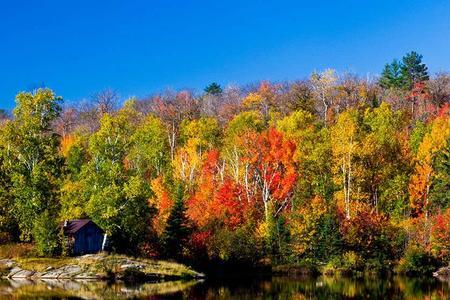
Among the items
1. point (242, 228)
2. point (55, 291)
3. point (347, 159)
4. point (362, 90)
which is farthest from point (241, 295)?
point (362, 90)

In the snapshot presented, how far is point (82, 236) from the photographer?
190ft

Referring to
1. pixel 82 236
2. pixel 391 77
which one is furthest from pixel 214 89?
pixel 82 236

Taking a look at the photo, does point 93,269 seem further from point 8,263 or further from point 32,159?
point 32,159

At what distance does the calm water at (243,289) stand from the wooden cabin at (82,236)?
27.2ft

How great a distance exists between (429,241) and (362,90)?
48.6m

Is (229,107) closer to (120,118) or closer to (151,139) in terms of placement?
(151,139)

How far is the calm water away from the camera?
128 feet

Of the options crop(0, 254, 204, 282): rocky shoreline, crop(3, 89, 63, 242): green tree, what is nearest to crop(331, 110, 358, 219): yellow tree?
crop(0, 254, 204, 282): rocky shoreline

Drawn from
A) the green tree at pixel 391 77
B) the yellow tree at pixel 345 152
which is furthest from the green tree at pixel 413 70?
the yellow tree at pixel 345 152

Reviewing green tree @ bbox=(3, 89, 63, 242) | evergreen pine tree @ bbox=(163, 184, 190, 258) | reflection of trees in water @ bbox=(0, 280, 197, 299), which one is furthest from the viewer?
evergreen pine tree @ bbox=(163, 184, 190, 258)

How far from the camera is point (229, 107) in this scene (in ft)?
376

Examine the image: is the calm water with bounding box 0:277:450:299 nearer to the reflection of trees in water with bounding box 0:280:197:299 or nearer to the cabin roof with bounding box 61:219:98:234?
the reflection of trees in water with bounding box 0:280:197:299

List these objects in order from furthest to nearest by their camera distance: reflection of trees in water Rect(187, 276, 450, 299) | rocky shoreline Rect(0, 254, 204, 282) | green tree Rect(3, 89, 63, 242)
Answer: green tree Rect(3, 89, 63, 242) → rocky shoreline Rect(0, 254, 204, 282) → reflection of trees in water Rect(187, 276, 450, 299)

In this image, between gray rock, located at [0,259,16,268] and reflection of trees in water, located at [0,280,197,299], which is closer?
reflection of trees in water, located at [0,280,197,299]
